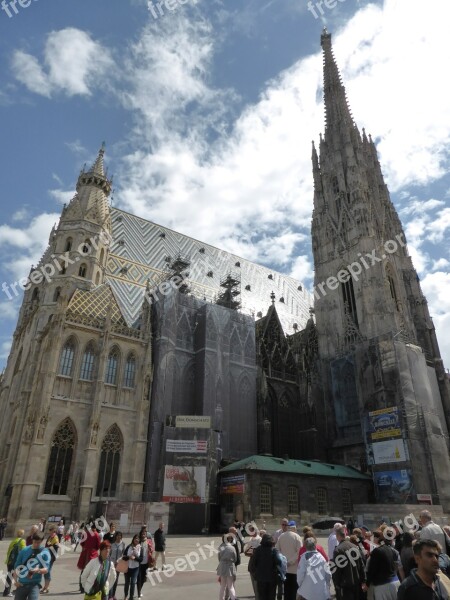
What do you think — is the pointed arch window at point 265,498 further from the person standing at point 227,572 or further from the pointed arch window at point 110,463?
the person standing at point 227,572

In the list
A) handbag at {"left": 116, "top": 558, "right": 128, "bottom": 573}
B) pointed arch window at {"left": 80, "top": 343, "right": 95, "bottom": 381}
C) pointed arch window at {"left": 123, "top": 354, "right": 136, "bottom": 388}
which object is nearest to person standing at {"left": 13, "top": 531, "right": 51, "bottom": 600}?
handbag at {"left": 116, "top": 558, "right": 128, "bottom": 573}

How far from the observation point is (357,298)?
48.2 metres

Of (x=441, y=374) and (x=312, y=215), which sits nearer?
(x=441, y=374)

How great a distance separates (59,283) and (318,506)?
27.6 metres

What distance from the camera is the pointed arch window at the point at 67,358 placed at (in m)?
32.1

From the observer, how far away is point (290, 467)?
32906mm

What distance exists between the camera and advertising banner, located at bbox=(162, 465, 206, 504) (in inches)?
1169

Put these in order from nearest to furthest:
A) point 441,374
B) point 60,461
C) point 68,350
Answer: point 60,461
point 68,350
point 441,374

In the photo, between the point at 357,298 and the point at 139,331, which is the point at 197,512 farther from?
the point at 357,298

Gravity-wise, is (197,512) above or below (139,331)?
below

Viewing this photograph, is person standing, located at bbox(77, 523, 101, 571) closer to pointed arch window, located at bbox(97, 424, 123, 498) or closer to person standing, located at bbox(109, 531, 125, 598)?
person standing, located at bbox(109, 531, 125, 598)

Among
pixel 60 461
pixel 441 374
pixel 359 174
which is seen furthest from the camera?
pixel 359 174

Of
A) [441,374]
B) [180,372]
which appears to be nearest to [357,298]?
[441,374]

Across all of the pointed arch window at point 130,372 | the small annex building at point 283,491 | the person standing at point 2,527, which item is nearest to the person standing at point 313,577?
the person standing at point 2,527
